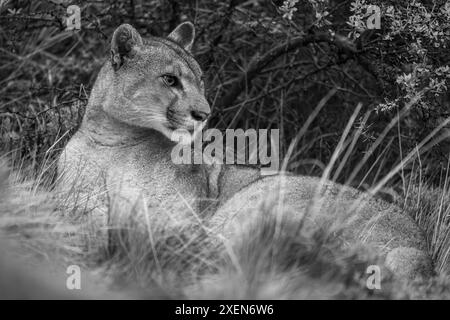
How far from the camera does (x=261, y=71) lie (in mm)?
8938

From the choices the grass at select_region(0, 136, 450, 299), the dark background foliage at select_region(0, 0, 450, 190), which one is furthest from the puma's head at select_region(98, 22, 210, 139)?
the dark background foliage at select_region(0, 0, 450, 190)

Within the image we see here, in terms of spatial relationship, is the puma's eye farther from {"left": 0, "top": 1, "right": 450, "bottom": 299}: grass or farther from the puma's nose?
{"left": 0, "top": 1, "right": 450, "bottom": 299}: grass

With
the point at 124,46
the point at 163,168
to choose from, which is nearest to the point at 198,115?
the point at 163,168

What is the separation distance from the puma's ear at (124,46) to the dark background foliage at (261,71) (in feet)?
4.31

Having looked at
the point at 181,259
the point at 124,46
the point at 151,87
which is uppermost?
the point at 124,46

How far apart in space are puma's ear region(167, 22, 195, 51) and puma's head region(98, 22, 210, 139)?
27.8 inches

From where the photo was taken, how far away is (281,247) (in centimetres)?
494

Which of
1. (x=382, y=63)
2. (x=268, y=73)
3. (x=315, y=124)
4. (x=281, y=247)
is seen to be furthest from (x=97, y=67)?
(x=281, y=247)

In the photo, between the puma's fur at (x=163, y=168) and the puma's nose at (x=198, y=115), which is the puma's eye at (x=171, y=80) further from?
the puma's nose at (x=198, y=115)

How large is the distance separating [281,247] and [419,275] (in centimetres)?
107

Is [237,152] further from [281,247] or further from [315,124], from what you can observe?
[281,247]

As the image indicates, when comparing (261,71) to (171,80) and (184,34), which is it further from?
(171,80)

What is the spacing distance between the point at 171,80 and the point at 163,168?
0.66 metres

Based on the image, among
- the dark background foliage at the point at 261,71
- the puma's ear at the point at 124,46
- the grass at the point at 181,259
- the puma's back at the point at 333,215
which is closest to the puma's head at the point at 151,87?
the puma's ear at the point at 124,46
